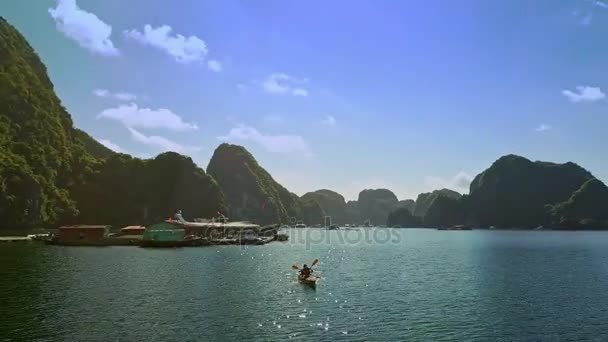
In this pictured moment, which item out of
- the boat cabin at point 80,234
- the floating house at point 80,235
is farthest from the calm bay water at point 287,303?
the boat cabin at point 80,234

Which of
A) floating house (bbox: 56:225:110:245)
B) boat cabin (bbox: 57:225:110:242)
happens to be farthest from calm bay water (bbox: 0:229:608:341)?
boat cabin (bbox: 57:225:110:242)

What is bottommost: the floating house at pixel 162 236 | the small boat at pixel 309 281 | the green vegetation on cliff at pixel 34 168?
the small boat at pixel 309 281

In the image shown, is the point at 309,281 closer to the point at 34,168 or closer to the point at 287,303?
the point at 287,303

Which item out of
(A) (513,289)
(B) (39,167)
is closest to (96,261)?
(A) (513,289)

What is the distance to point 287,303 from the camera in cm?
4469

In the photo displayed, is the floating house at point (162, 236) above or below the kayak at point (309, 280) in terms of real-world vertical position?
above

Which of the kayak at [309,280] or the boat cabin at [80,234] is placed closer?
the kayak at [309,280]

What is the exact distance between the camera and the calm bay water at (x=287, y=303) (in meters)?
33.3

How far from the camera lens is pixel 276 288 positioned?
54.4 metres

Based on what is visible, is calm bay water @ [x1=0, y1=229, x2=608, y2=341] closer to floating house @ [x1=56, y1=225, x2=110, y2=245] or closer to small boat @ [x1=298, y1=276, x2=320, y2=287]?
small boat @ [x1=298, y1=276, x2=320, y2=287]

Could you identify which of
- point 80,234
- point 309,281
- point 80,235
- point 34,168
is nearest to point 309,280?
point 309,281

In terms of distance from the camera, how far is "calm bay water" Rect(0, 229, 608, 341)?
33281mm

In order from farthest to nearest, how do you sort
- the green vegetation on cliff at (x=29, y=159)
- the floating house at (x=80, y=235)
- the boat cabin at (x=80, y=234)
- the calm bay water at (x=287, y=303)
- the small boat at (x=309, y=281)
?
the green vegetation on cliff at (x=29, y=159) < the boat cabin at (x=80, y=234) < the floating house at (x=80, y=235) < the small boat at (x=309, y=281) < the calm bay water at (x=287, y=303)

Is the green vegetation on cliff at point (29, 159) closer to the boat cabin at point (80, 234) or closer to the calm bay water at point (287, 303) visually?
the boat cabin at point (80, 234)
